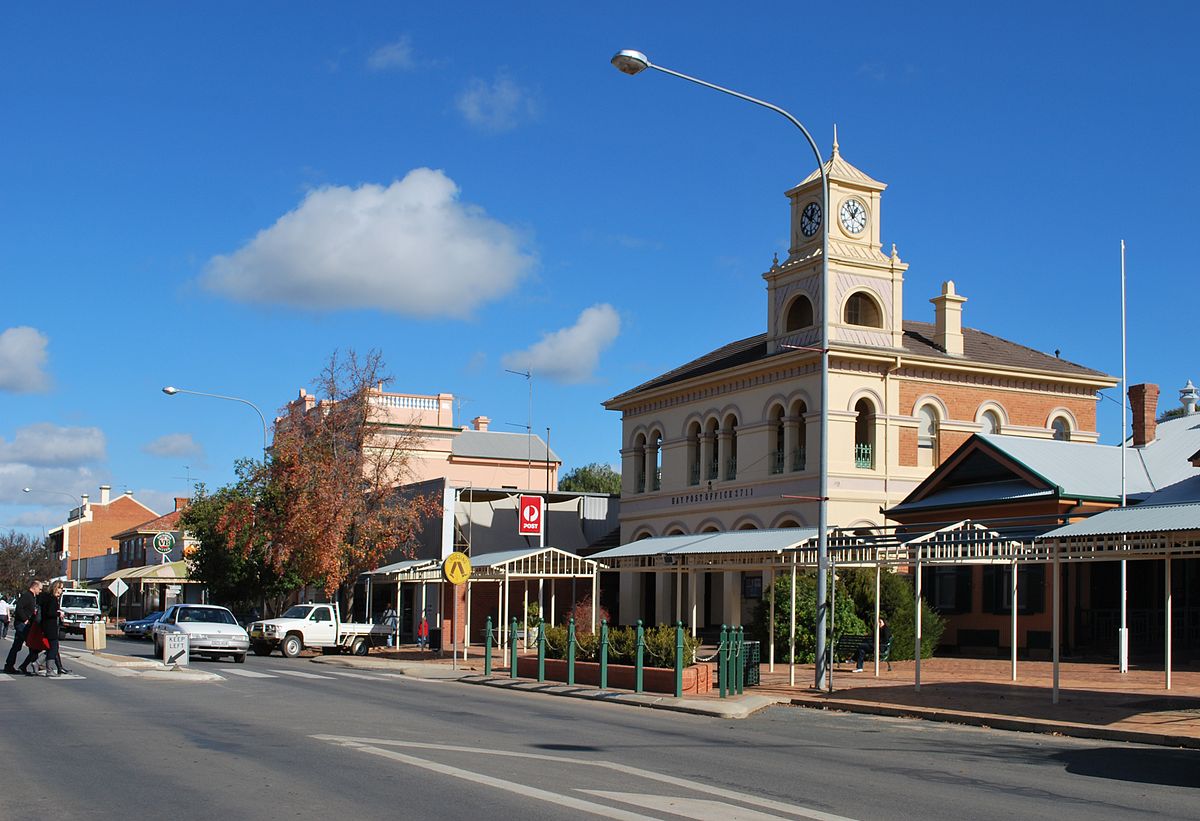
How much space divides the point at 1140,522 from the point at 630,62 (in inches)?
397

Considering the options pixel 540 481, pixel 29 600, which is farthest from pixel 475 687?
pixel 540 481

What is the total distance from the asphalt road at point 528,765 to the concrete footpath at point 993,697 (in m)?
0.61

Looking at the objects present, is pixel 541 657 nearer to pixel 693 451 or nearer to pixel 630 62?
pixel 630 62

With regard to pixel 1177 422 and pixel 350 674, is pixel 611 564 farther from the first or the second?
pixel 1177 422

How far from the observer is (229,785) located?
1086 centimetres

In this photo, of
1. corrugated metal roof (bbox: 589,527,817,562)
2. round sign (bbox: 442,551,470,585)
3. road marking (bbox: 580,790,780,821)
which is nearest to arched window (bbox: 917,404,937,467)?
corrugated metal roof (bbox: 589,527,817,562)

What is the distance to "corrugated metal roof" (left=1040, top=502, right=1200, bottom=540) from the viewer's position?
59.7 ft

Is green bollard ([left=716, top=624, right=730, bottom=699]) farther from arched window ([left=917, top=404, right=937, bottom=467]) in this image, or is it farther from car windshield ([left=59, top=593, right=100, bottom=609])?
car windshield ([left=59, top=593, right=100, bottom=609])

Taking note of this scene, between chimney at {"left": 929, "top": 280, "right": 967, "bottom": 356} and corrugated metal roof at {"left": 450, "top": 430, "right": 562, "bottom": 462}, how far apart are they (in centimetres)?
3104

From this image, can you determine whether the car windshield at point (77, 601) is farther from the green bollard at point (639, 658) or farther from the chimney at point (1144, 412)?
the chimney at point (1144, 412)

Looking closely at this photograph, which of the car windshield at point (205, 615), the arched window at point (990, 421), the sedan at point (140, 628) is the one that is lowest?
the sedan at point (140, 628)

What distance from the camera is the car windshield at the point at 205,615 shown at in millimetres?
32969

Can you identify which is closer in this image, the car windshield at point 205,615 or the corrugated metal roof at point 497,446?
the car windshield at point 205,615

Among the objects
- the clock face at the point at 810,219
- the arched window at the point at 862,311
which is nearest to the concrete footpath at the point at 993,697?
the arched window at the point at 862,311
